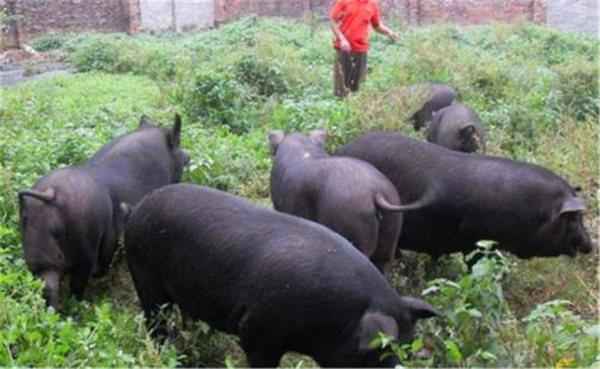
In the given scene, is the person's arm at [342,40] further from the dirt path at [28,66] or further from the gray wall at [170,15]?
the gray wall at [170,15]

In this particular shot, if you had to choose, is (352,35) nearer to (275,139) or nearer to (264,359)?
(275,139)

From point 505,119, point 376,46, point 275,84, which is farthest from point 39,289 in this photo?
point 376,46

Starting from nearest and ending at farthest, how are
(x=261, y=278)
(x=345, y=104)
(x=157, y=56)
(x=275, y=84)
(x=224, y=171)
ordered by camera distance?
(x=261, y=278) → (x=224, y=171) → (x=345, y=104) → (x=275, y=84) → (x=157, y=56)

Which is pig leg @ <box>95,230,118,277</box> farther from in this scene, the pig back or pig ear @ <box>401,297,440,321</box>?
pig ear @ <box>401,297,440,321</box>

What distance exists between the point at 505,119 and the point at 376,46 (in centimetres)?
864

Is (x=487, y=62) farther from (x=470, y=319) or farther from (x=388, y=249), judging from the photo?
(x=470, y=319)

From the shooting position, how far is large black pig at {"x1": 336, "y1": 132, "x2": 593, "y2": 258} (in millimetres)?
5266

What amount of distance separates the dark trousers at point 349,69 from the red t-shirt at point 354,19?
0.11 meters

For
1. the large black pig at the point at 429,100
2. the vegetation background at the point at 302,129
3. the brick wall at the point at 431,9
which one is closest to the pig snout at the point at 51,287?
the vegetation background at the point at 302,129

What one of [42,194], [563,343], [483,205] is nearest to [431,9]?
[483,205]

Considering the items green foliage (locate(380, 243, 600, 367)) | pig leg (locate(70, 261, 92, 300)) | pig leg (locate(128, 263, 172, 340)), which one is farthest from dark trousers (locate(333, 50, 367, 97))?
green foliage (locate(380, 243, 600, 367))

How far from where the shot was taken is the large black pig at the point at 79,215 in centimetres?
501

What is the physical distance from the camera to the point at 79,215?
513 cm

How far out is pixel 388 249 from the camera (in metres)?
5.21
